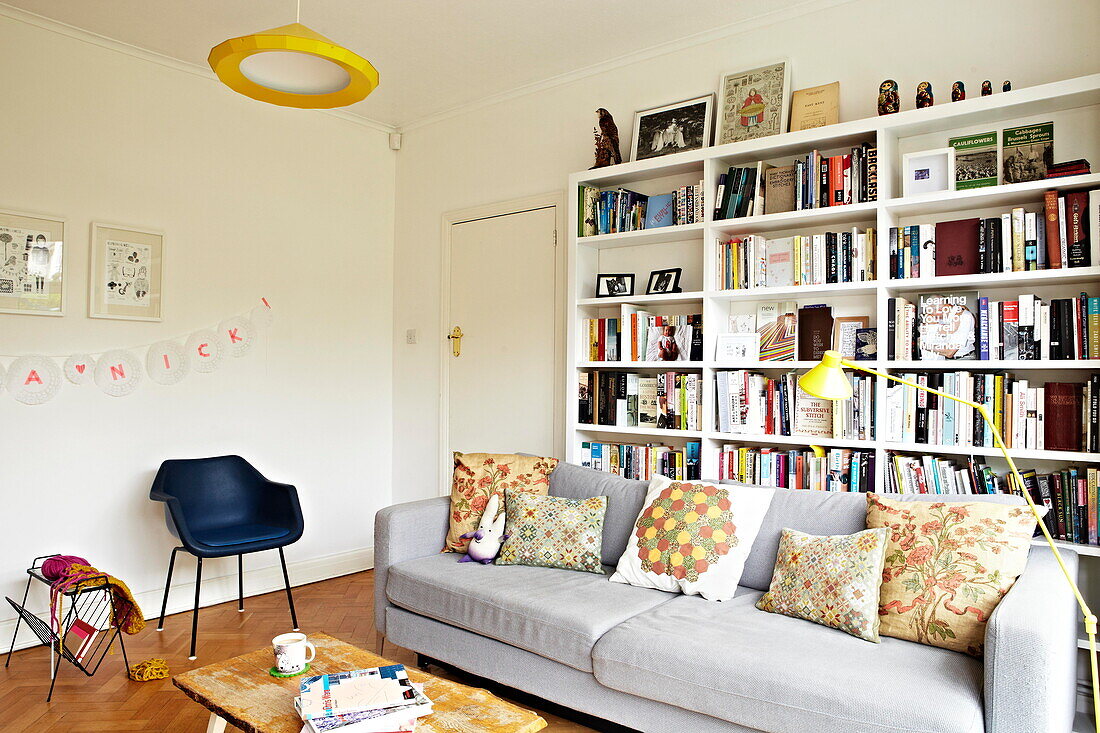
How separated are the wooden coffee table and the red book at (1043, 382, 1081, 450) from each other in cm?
202

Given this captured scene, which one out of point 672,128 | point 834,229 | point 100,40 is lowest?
point 834,229

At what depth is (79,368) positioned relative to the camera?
12.2ft

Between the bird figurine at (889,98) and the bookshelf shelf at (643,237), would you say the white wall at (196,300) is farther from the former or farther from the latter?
the bird figurine at (889,98)

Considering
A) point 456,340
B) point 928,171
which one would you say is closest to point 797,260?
point 928,171

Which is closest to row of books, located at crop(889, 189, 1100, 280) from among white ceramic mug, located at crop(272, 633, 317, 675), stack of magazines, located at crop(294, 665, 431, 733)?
stack of magazines, located at crop(294, 665, 431, 733)

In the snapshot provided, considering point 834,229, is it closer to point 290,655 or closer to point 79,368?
point 290,655

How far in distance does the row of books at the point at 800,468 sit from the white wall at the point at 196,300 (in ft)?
8.10

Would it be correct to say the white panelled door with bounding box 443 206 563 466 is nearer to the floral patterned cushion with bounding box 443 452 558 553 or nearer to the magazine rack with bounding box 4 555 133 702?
the floral patterned cushion with bounding box 443 452 558 553

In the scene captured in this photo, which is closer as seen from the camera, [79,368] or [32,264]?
[32,264]

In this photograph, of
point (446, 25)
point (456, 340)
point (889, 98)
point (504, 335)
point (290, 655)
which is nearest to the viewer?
point (290, 655)

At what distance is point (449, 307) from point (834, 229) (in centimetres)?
233

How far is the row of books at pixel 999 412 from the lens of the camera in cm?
268

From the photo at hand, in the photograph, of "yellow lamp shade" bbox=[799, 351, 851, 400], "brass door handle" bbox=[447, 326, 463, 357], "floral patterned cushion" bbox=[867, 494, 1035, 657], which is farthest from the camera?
"brass door handle" bbox=[447, 326, 463, 357]

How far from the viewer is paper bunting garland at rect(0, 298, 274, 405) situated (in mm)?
3564
